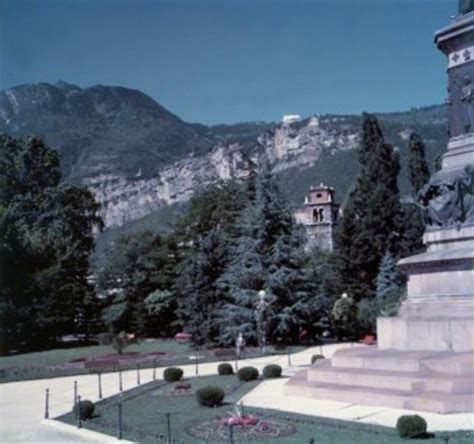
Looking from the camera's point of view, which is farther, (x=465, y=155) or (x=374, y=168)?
(x=374, y=168)

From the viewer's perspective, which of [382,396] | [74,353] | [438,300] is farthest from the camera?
[74,353]

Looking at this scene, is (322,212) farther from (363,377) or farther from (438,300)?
(363,377)

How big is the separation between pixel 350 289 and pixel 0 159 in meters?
30.6

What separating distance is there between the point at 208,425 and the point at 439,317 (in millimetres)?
6780

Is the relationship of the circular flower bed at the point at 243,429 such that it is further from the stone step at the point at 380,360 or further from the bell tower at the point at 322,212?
the bell tower at the point at 322,212

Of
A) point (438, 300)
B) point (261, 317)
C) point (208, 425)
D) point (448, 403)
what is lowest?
point (261, 317)

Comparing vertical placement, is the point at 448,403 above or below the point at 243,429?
above

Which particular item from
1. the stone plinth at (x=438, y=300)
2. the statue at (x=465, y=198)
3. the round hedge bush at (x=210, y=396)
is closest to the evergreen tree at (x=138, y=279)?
the stone plinth at (x=438, y=300)

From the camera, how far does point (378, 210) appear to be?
50.0 meters

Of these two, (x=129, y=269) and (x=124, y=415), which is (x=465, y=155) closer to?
(x=124, y=415)

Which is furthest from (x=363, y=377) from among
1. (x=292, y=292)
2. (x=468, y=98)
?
(x=292, y=292)

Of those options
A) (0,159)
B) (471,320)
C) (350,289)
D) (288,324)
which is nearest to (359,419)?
(471,320)

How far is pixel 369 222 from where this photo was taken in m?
50.0

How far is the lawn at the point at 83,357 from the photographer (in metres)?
26.4
